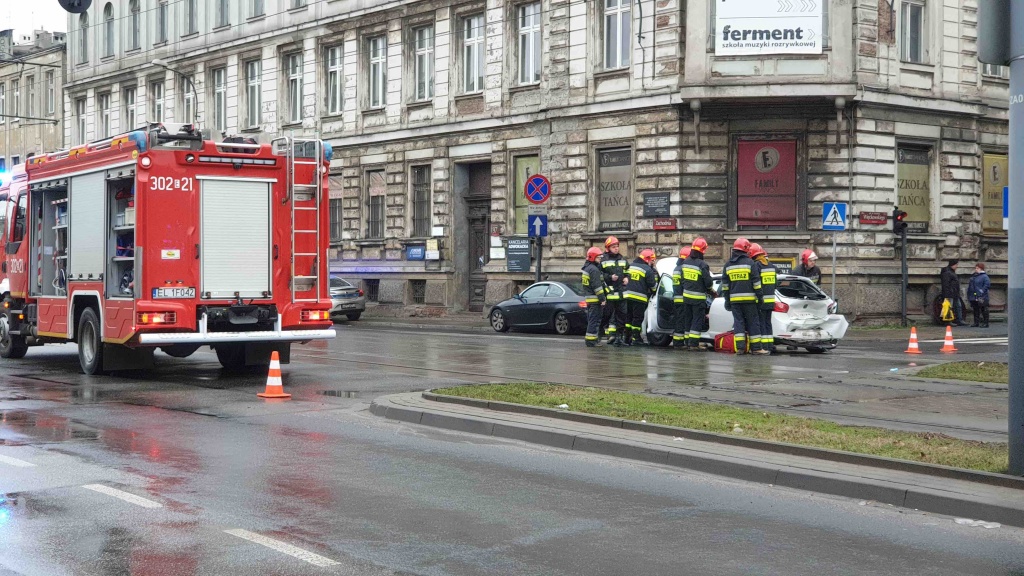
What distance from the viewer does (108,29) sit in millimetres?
55844

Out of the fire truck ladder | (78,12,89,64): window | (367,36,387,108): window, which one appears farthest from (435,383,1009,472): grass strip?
(78,12,89,64): window

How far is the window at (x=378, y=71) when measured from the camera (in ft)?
135

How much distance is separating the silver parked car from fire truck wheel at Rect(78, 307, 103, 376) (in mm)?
19177

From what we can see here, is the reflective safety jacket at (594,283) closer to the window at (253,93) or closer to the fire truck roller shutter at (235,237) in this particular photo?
the fire truck roller shutter at (235,237)

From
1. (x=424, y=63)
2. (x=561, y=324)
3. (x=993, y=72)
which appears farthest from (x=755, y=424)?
(x=424, y=63)

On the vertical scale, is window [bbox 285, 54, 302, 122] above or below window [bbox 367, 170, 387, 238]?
above

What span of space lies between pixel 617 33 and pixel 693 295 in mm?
13899

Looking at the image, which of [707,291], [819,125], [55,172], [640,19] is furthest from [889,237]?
[55,172]

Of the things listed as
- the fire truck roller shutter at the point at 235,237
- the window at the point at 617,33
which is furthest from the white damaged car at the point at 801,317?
the window at the point at 617,33

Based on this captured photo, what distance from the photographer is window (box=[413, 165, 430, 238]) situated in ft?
131

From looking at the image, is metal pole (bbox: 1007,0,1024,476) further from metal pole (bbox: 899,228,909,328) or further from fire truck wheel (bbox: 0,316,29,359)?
metal pole (bbox: 899,228,909,328)

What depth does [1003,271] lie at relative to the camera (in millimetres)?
33344

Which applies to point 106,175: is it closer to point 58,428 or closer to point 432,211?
point 58,428

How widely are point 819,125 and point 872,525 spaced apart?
23.9 m
